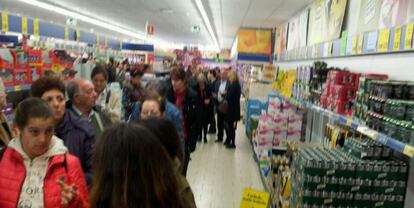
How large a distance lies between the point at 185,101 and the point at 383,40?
2.57m

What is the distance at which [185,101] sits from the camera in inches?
206

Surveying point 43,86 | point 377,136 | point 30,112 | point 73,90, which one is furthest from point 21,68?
point 377,136

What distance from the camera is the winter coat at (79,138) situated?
253cm

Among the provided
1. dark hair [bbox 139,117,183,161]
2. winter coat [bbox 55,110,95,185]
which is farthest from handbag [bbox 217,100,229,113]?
dark hair [bbox 139,117,183,161]

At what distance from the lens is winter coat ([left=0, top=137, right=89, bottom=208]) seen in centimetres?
194

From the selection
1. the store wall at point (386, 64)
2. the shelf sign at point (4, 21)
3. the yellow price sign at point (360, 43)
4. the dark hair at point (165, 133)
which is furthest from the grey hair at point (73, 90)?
the shelf sign at point (4, 21)

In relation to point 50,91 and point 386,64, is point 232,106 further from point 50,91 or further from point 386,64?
point 50,91

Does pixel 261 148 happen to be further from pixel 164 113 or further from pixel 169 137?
pixel 169 137

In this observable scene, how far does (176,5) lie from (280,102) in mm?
7262

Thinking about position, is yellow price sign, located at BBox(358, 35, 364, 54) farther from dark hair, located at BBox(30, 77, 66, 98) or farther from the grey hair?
dark hair, located at BBox(30, 77, 66, 98)

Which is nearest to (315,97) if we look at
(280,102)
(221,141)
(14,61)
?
(280,102)

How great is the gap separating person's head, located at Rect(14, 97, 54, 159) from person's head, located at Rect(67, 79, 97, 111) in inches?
36.0

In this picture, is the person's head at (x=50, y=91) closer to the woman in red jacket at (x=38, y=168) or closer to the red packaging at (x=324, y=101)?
the woman in red jacket at (x=38, y=168)

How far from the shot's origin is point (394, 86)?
2.54 m
